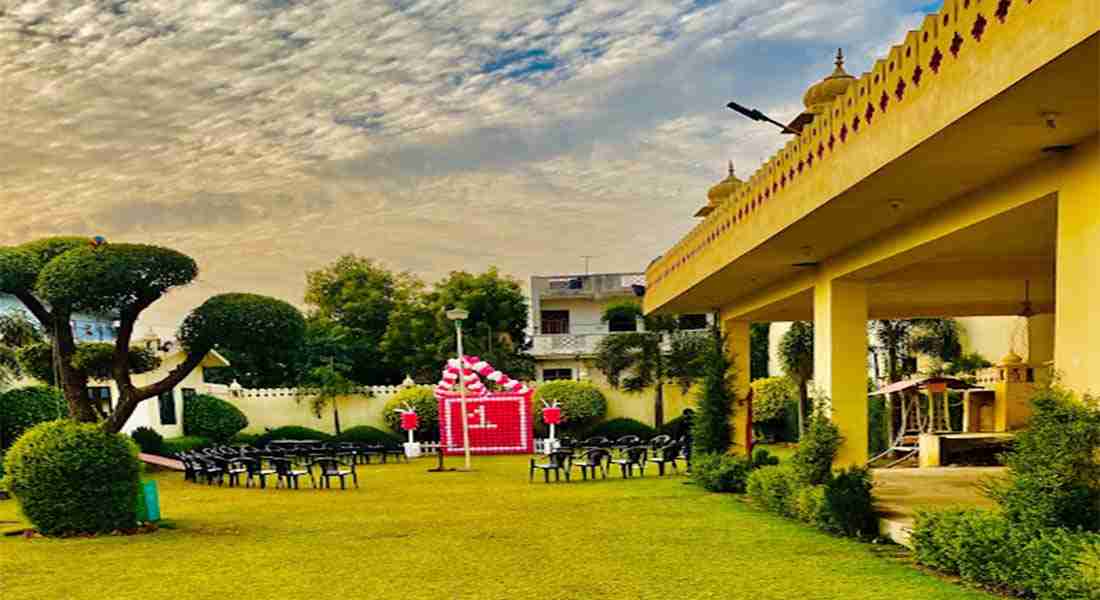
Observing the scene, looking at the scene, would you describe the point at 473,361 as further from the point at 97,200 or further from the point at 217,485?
the point at 97,200

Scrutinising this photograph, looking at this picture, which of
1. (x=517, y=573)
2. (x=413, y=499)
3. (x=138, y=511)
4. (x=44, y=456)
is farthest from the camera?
(x=413, y=499)

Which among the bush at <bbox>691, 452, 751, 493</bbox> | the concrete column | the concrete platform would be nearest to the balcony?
the concrete column

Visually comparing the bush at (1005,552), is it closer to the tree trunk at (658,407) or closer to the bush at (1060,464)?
the bush at (1060,464)

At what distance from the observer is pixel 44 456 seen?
10359mm

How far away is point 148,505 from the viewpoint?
11398 mm

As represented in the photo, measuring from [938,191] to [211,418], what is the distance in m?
23.9

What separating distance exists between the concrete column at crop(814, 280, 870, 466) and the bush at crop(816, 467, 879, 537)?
4.52 ft

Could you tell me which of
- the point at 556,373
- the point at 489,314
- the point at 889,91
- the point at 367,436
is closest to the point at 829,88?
the point at 889,91

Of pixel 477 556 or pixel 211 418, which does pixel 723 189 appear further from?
pixel 211 418

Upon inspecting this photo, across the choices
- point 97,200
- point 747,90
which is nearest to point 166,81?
point 97,200

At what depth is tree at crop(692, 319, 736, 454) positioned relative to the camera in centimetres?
1505

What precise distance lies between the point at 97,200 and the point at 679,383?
1825cm

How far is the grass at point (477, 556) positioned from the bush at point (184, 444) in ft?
36.3

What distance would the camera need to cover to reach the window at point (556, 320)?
40.2 meters
